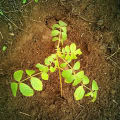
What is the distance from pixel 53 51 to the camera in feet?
6.20

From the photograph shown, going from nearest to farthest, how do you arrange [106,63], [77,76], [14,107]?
1. [77,76]
2. [14,107]
3. [106,63]

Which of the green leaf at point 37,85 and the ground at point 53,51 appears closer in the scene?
the green leaf at point 37,85

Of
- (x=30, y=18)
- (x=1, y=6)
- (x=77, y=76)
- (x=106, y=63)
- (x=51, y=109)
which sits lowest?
(x=51, y=109)

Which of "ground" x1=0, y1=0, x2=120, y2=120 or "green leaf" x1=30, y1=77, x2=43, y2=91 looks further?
"ground" x1=0, y1=0, x2=120, y2=120

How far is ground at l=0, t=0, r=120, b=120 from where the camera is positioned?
1809mm

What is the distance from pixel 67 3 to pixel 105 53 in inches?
27.6

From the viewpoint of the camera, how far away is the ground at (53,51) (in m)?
1.81

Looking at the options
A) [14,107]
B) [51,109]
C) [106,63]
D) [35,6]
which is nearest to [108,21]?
[106,63]

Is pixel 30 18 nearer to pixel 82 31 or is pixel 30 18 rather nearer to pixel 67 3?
pixel 67 3

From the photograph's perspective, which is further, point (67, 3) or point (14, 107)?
point (67, 3)

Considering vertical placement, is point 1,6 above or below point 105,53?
above

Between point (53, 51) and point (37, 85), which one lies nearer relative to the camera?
point (37, 85)

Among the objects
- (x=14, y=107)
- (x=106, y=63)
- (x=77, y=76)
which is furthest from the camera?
(x=106, y=63)

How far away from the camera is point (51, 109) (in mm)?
1804
